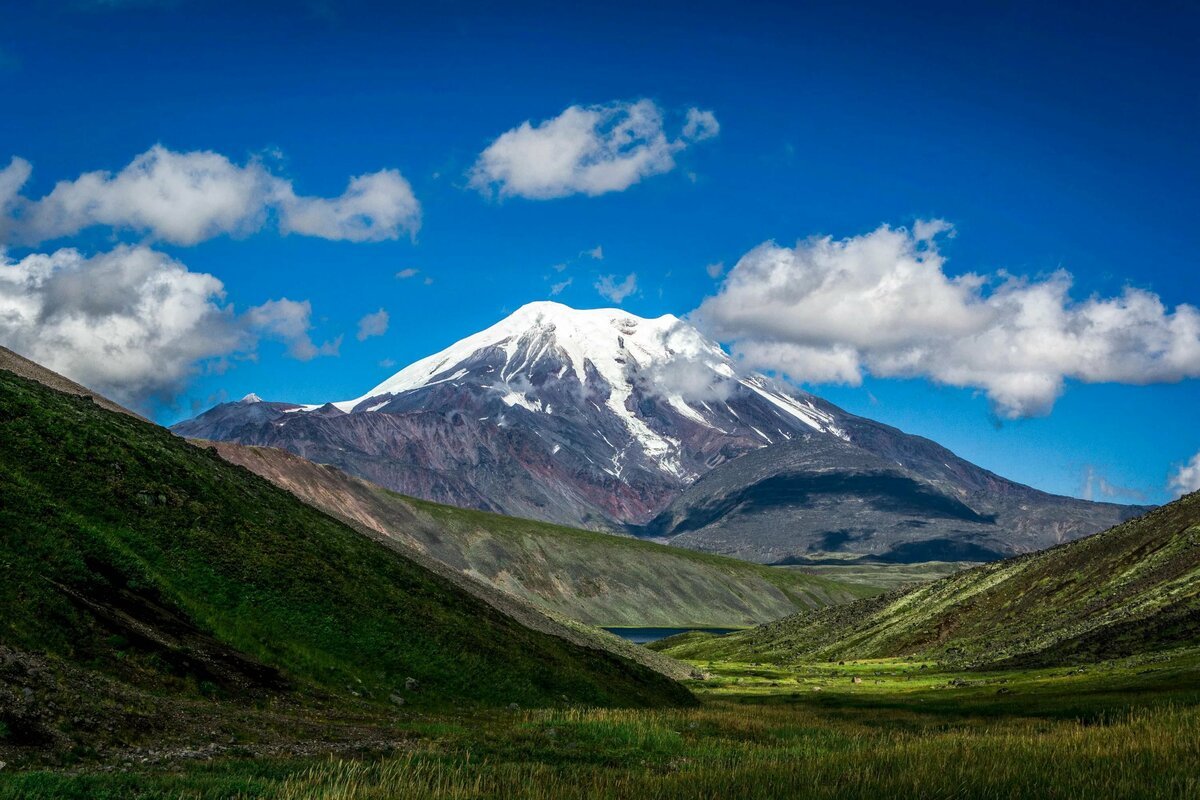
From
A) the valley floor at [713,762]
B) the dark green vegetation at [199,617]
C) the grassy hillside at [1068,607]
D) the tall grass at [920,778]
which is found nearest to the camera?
the tall grass at [920,778]

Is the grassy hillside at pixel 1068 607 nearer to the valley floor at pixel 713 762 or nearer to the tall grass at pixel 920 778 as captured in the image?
the valley floor at pixel 713 762

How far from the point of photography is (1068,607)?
5438 inches

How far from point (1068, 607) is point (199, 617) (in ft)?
422

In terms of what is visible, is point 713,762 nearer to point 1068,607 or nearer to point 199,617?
point 199,617

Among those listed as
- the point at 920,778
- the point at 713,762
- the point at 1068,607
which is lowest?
the point at 713,762

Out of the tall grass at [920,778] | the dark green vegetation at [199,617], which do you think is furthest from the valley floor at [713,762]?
the dark green vegetation at [199,617]

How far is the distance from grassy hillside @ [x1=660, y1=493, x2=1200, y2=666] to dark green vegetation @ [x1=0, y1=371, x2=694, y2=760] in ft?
185

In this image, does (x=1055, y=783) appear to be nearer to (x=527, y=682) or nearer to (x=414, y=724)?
(x=414, y=724)

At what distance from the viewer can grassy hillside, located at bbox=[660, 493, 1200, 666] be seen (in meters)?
108

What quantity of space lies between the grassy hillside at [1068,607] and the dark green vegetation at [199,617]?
185 feet

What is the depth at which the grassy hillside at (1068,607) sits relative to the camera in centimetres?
10775

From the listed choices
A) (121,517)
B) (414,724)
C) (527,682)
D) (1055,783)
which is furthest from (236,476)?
(1055,783)

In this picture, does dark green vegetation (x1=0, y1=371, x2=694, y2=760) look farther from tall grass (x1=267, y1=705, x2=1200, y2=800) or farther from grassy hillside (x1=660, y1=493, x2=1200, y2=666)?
grassy hillside (x1=660, y1=493, x2=1200, y2=666)

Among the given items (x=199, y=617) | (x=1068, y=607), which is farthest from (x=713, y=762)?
(x=1068, y=607)
